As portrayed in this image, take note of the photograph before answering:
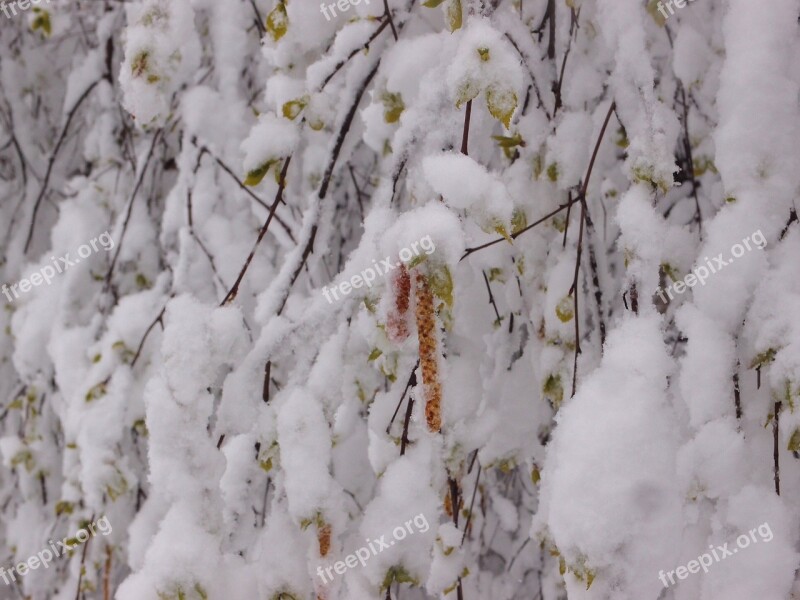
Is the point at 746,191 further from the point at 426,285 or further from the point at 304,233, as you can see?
the point at 304,233

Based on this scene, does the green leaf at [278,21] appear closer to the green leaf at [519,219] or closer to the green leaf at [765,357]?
the green leaf at [519,219]

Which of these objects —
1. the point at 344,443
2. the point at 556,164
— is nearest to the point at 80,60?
the point at 344,443

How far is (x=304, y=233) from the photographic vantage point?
2.93ft

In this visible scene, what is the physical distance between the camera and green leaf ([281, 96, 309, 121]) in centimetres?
90

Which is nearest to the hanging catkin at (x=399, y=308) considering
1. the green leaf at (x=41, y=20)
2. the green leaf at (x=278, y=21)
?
the green leaf at (x=278, y=21)

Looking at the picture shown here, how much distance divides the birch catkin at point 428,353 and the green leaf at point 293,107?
1.21 feet

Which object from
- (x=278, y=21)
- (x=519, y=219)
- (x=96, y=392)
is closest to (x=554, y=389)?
(x=519, y=219)

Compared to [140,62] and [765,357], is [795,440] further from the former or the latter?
[140,62]

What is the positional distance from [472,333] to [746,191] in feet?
1.25

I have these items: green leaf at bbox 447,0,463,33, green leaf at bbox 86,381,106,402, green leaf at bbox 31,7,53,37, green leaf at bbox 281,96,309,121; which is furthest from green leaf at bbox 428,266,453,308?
green leaf at bbox 31,7,53,37

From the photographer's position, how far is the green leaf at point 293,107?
905mm

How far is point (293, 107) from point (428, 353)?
16.6 inches

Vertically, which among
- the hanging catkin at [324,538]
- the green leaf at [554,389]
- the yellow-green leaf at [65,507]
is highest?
the yellow-green leaf at [65,507]

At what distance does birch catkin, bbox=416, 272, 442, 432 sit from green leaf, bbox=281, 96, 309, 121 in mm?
370
